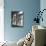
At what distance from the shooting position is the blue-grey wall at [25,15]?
519cm

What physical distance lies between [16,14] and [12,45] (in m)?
1.80

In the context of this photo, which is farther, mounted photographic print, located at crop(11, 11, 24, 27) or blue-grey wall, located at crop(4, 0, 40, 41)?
mounted photographic print, located at crop(11, 11, 24, 27)

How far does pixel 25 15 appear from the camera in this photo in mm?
5281

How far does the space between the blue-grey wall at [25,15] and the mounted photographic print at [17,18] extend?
0.40 ft

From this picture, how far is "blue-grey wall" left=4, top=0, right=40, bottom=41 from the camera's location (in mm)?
5188

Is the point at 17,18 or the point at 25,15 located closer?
the point at 25,15

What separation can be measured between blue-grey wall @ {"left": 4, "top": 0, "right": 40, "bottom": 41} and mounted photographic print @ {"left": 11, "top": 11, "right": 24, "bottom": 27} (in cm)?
12

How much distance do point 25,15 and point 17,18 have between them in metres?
0.36

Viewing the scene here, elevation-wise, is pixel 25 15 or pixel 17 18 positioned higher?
pixel 25 15

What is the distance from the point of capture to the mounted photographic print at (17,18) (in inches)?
209

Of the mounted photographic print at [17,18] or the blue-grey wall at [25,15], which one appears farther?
the mounted photographic print at [17,18]

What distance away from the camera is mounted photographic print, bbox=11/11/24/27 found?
209 inches

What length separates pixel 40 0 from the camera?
5078mm

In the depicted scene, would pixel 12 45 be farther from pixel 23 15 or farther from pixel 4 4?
pixel 4 4
